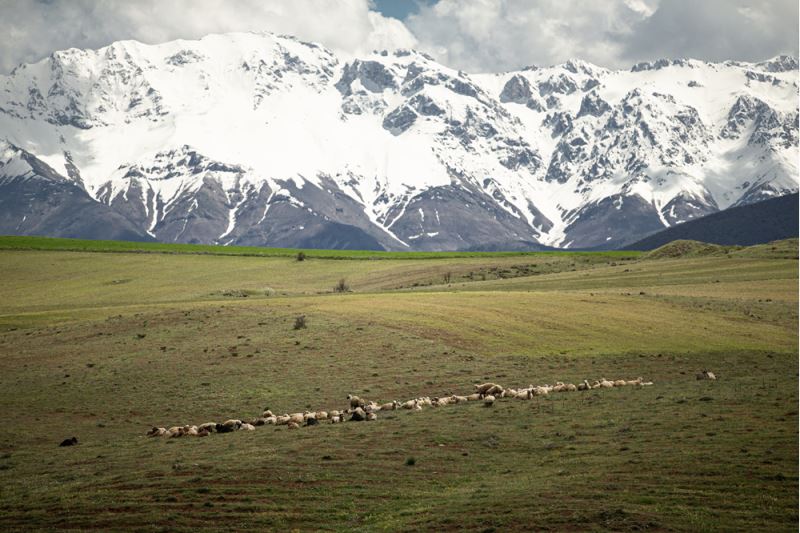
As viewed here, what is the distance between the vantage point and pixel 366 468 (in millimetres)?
36688

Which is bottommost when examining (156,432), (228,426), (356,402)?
(156,432)

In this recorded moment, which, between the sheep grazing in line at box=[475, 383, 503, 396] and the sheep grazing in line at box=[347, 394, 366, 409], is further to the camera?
the sheep grazing in line at box=[475, 383, 503, 396]

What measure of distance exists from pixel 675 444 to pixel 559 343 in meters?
34.4

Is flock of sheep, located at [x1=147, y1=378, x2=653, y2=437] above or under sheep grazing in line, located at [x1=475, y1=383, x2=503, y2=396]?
under

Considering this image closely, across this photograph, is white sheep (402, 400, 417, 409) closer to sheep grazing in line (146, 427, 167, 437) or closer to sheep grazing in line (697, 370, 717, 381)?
sheep grazing in line (146, 427, 167, 437)

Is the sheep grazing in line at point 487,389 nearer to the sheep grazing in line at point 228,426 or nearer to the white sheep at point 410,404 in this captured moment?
the white sheep at point 410,404

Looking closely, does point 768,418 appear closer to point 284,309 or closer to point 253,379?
point 253,379

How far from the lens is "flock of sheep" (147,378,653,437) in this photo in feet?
151

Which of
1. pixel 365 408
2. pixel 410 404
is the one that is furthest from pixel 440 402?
pixel 365 408

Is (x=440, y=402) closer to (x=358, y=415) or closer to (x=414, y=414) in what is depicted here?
(x=414, y=414)

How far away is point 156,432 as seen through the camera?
4588 cm

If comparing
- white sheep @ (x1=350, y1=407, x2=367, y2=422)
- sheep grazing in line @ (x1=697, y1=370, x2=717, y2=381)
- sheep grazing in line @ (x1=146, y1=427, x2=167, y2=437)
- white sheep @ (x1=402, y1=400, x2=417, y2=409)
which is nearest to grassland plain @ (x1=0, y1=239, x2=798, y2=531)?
sheep grazing in line @ (x1=146, y1=427, x2=167, y2=437)

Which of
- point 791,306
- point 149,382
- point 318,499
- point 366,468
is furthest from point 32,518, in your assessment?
point 791,306

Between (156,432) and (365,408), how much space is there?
10.6 metres
